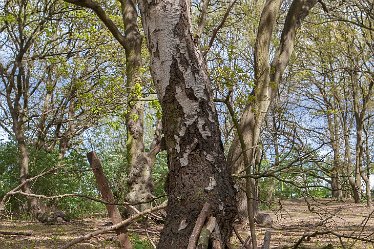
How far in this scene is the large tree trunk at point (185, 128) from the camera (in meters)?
2.73

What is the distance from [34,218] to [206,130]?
11296 millimetres

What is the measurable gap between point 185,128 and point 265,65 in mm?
6379

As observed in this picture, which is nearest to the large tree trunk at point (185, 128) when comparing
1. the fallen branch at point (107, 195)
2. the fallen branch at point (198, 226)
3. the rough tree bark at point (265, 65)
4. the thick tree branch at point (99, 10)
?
the fallen branch at point (198, 226)

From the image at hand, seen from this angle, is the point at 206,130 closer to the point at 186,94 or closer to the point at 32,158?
the point at 186,94

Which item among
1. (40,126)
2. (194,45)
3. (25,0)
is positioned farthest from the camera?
(40,126)

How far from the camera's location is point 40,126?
17.5 metres

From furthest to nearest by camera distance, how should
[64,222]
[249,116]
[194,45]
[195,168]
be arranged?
[64,222] < [249,116] < [194,45] < [195,168]

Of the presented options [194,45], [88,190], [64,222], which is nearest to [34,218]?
[64,222]

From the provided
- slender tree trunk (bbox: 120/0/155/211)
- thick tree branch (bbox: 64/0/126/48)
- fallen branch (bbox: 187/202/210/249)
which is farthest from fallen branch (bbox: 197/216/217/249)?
slender tree trunk (bbox: 120/0/155/211)

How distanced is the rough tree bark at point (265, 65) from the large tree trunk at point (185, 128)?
5451 millimetres

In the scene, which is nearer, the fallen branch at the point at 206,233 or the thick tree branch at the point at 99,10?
the fallen branch at the point at 206,233

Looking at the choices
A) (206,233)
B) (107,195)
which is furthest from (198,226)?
(107,195)

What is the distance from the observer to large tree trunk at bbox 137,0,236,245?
273cm

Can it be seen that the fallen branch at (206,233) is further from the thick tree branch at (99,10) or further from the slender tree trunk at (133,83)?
the slender tree trunk at (133,83)
